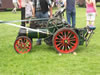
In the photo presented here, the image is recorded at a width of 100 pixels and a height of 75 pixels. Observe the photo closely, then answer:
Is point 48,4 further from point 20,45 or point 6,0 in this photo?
point 6,0

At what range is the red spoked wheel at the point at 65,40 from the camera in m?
5.14

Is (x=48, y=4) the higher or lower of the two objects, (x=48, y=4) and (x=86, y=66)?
the higher

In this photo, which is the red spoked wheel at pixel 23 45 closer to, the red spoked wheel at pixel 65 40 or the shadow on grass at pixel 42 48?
the shadow on grass at pixel 42 48

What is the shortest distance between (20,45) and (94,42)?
97.4 inches

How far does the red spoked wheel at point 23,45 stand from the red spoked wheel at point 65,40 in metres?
0.68

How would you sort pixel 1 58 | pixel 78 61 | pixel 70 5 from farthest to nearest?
pixel 70 5, pixel 1 58, pixel 78 61

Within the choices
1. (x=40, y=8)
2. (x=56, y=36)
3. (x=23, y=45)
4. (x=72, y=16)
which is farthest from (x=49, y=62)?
(x=72, y=16)

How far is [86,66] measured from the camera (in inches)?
175

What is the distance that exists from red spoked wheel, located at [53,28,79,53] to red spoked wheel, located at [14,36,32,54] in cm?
68

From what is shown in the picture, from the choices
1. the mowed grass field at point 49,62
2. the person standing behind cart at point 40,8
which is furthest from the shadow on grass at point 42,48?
the person standing behind cart at point 40,8

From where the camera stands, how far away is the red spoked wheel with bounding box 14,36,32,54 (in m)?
5.30

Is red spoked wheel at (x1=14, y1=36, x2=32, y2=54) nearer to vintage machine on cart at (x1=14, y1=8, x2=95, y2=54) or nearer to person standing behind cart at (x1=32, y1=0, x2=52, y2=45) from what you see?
vintage machine on cart at (x1=14, y1=8, x2=95, y2=54)

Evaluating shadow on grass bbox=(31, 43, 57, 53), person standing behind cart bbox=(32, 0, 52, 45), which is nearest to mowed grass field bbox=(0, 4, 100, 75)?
shadow on grass bbox=(31, 43, 57, 53)

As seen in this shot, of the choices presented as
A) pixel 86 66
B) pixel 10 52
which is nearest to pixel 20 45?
pixel 10 52
